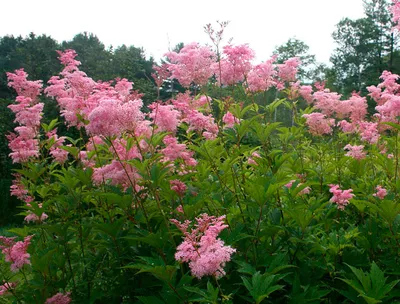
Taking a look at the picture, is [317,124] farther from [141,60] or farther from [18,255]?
[141,60]

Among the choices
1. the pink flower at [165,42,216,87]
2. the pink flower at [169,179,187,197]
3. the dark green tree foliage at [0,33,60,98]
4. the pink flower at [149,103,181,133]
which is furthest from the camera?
the dark green tree foliage at [0,33,60,98]

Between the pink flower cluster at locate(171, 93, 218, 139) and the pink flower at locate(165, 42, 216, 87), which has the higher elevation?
the pink flower at locate(165, 42, 216, 87)

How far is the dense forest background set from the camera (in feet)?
57.8

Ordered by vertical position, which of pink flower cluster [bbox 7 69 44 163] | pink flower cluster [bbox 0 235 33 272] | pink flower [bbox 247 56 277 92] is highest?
A: pink flower [bbox 247 56 277 92]

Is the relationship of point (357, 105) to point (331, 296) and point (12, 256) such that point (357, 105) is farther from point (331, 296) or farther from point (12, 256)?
point (12, 256)

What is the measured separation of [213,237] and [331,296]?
124cm

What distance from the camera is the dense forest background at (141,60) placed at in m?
17.6

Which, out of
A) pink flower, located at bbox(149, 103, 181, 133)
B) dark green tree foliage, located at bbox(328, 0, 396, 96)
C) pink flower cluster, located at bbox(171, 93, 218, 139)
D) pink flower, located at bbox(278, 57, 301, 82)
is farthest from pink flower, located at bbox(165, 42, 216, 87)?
dark green tree foliage, located at bbox(328, 0, 396, 96)

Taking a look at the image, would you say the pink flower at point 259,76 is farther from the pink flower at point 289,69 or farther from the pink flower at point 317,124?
the pink flower at point 317,124

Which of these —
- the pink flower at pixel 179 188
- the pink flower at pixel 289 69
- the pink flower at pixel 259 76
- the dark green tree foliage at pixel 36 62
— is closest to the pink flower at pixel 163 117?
the pink flower at pixel 179 188

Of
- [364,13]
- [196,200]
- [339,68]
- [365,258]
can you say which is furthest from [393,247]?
[339,68]

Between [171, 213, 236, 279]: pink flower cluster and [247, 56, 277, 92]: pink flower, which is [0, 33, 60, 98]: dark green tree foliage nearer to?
[247, 56, 277, 92]: pink flower

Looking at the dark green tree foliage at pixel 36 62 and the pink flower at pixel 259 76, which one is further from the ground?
the dark green tree foliage at pixel 36 62

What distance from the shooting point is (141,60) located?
123ft
